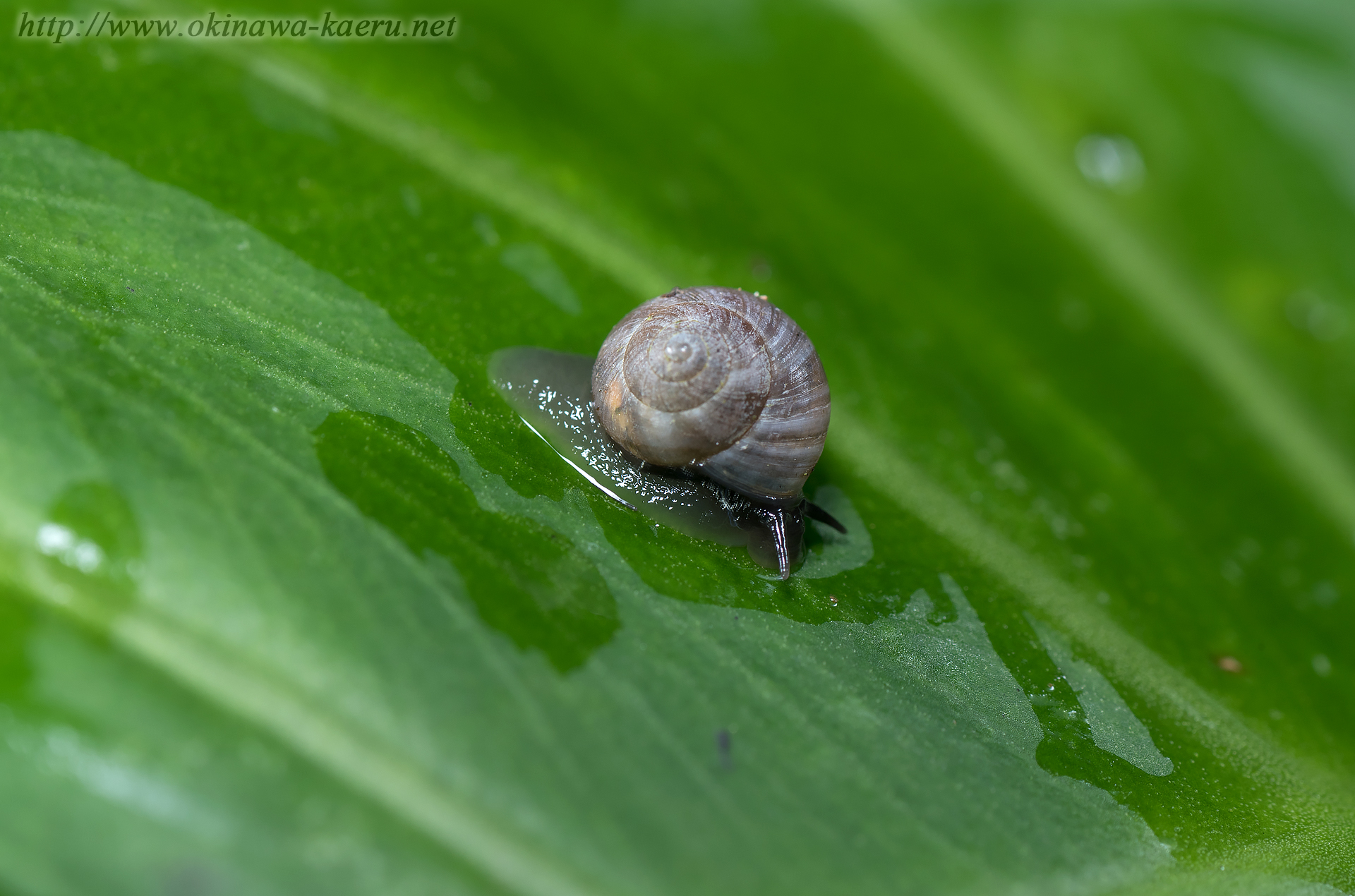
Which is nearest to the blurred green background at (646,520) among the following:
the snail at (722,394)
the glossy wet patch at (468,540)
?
the glossy wet patch at (468,540)

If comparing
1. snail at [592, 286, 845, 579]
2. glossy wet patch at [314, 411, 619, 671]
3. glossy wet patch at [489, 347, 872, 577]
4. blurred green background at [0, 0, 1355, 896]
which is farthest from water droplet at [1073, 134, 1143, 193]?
glossy wet patch at [314, 411, 619, 671]

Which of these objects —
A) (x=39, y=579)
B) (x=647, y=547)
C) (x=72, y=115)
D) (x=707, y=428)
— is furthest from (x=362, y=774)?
(x=72, y=115)

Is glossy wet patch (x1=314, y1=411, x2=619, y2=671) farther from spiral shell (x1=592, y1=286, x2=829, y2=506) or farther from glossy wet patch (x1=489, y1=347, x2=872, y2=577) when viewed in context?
spiral shell (x1=592, y1=286, x2=829, y2=506)

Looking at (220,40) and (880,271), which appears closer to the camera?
(220,40)

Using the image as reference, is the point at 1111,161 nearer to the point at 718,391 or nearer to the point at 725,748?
the point at 718,391

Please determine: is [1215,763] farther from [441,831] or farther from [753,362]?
[441,831]

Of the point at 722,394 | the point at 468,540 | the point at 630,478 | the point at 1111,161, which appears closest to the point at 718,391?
the point at 722,394

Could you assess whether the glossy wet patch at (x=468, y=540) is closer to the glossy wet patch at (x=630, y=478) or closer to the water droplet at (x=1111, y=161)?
the glossy wet patch at (x=630, y=478)
